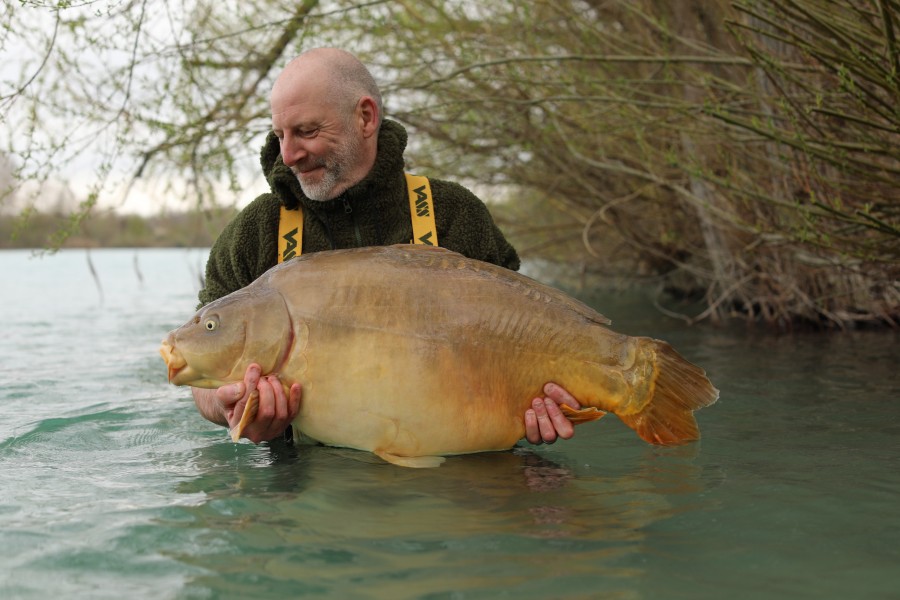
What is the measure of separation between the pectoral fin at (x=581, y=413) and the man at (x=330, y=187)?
1029mm

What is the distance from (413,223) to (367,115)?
19.5 inches

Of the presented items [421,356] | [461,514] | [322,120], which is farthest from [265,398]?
[322,120]

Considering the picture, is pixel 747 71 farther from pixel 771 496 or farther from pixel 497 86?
pixel 771 496

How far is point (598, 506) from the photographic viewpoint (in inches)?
140

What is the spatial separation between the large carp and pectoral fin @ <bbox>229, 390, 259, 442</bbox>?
2 centimetres

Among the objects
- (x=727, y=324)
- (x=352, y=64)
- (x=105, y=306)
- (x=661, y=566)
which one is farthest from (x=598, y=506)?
(x=105, y=306)

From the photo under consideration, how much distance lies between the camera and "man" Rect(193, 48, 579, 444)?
160 inches

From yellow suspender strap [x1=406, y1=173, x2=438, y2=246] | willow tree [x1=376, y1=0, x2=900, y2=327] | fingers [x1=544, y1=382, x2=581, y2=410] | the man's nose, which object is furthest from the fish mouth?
willow tree [x1=376, y1=0, x2=900, y2=327]

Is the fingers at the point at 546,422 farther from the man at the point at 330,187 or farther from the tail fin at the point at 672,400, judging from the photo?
the man at the point at 330,187

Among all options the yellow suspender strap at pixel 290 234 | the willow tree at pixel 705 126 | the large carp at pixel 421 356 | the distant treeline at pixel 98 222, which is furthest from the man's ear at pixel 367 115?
the distant treeline at pixel 98 222

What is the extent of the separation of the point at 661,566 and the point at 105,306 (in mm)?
15278

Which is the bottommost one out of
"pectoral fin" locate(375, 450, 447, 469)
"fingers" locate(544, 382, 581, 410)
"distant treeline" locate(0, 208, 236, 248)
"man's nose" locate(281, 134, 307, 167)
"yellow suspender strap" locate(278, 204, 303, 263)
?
"pectoral fin" locate(375, 450, 447, 469)

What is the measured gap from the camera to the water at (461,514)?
2879 millimetres

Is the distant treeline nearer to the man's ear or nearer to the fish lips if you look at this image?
the man's ear
